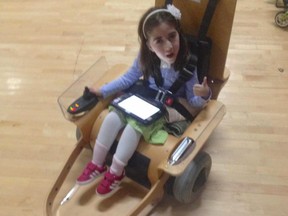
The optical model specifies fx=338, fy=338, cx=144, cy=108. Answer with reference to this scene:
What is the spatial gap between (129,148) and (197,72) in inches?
14.5

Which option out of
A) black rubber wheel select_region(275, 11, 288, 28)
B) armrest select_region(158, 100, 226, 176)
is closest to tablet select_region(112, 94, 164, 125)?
armrest select_region(158, 100, 226, 176)

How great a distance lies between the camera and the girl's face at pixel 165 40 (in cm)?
113

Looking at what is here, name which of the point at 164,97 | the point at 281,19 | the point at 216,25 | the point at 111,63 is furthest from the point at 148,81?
the point at 281,19

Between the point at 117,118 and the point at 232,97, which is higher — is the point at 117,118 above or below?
above

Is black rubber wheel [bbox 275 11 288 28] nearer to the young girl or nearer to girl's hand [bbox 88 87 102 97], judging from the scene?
the young girl

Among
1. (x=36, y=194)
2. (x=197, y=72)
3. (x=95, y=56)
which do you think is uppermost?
(x=197, y=72)

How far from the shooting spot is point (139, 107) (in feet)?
4.05

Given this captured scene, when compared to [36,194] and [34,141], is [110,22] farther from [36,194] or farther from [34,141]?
[36,194]

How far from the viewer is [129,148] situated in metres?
1.18

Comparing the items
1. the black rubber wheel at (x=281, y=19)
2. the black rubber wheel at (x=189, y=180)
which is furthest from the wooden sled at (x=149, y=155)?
the black rubber wheel at (x=281, y=19)

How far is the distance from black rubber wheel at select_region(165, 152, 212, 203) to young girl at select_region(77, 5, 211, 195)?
18 centimetres

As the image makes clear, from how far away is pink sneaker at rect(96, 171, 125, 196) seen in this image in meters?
1.25

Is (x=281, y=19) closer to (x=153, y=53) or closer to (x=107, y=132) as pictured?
(x=153, y=53)

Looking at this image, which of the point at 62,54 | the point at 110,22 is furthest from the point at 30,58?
the point at 110,22
